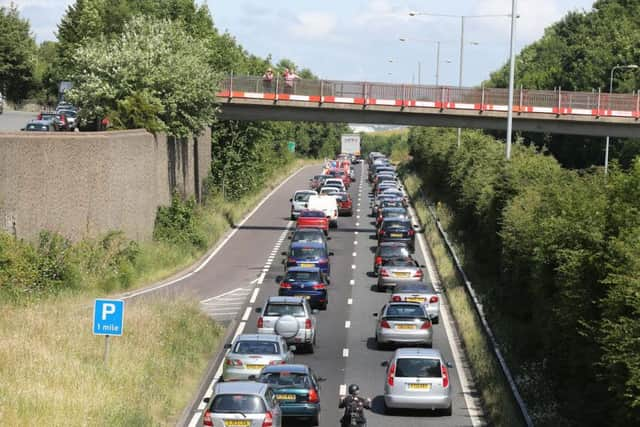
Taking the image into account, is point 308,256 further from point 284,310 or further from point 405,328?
point 405,328

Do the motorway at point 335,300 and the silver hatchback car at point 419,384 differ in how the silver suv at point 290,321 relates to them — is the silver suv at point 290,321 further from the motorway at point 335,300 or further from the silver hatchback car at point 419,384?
the silver hatchback car at point 419,384

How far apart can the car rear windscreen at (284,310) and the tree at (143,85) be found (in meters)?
18.6

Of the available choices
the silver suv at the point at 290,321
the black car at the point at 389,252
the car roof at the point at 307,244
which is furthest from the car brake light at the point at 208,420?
the car roof at the point at 307,244

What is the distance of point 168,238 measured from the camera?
4925 cm

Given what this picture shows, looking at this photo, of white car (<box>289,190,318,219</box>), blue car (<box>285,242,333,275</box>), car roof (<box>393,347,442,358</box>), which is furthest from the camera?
white car (<box>289,190,318,219</box>)

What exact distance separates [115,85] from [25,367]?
28.1 metres

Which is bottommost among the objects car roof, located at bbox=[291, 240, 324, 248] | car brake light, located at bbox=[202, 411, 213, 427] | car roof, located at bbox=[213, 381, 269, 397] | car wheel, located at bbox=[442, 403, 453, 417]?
car wheel, located at bbox=[442, 403, 453, 417]

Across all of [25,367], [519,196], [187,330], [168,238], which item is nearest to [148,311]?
[187,330]

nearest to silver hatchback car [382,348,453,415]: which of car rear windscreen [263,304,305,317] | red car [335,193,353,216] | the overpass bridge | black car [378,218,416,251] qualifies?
car rear windscreen [263,304,305,317]

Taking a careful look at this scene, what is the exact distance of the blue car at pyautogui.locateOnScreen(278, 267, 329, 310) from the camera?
123 ft

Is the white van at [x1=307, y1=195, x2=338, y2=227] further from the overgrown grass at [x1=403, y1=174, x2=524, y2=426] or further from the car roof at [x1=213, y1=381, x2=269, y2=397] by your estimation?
the car roof at [x1=213, y1=381, x2=269, y2=397]

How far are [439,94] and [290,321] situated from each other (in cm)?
2585

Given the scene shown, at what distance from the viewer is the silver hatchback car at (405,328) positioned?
104 ft

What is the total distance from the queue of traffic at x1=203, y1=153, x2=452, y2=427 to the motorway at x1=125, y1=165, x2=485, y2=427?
20.1 inches
